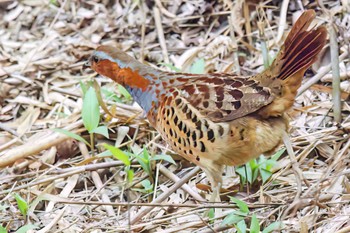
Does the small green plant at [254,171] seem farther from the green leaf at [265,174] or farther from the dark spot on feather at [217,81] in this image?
the dark spot on feather at [217,81]

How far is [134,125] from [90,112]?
1.20 ft

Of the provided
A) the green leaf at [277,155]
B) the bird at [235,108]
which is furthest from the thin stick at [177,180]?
the green leaf at [277,155]

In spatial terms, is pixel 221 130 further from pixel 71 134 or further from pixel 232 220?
pixel 71 134

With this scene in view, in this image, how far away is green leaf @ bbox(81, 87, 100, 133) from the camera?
12.1ft

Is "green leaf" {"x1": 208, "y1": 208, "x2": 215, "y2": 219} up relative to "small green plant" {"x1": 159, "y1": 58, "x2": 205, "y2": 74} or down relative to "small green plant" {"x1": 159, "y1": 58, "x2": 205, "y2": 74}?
down

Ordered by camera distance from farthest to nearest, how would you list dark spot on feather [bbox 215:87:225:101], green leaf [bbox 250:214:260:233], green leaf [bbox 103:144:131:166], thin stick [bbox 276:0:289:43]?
thin stick [bbox 276:0:289:43], green leaf [bbox 103:144:131:166], dark spot on feather [bbox 215:87:225:101], green leaf [bbox 250:214:260:233]

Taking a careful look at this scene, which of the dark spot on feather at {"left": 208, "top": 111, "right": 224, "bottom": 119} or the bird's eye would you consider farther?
the bird's eye

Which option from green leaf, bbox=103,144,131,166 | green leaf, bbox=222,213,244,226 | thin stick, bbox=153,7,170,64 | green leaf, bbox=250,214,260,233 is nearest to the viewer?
green leaf, bbox=250,214,260,233

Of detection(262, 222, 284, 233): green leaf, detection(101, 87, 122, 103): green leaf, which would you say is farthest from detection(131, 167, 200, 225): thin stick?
detection(101, 87, 122, 103): green leaf

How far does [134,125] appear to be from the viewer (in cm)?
402

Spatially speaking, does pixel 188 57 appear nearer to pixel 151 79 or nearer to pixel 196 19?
pixel 196 19

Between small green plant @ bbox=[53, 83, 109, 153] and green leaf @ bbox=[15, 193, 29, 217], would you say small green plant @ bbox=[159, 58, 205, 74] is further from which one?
green leaf @ bbox=[15, 193, 29, 217]

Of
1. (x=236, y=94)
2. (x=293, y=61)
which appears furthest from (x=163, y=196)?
(x=293, y=61)

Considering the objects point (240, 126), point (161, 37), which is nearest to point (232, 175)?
point (240, 126)
